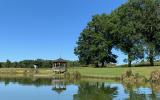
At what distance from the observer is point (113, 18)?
100062mm

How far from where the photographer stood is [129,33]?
91875 mm

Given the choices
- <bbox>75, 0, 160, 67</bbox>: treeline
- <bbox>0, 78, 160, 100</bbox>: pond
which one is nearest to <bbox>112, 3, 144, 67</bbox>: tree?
<bbox>75, 0, 160, 67</bbox>: treeline

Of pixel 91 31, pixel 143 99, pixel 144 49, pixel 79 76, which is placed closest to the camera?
pixel 143 99

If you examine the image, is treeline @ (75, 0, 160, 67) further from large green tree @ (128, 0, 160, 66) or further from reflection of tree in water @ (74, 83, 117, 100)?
reflection of tree in water @ (74, 83, 117, 100)

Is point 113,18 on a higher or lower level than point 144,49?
higher

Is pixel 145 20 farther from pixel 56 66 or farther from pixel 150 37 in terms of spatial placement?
pixel 56 66

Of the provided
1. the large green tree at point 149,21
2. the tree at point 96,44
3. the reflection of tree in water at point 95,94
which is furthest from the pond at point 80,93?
the tree at point 96,44

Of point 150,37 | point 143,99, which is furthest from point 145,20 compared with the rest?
point 143,99

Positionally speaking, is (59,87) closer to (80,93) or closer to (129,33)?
(80,93)

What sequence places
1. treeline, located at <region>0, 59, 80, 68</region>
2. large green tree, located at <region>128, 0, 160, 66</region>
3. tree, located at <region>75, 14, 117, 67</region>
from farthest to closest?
treeline, located at <region>0, 59, 80, 68</region> < tree, located at <region>75, 14, 117, 67</region> < large green tree, located at <region>128, 0, 160, 66</region>

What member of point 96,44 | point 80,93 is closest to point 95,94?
point 80,93

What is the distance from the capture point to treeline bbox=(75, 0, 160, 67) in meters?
91.8

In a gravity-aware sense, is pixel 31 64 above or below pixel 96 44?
below

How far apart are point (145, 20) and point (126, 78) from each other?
36.9 meters
